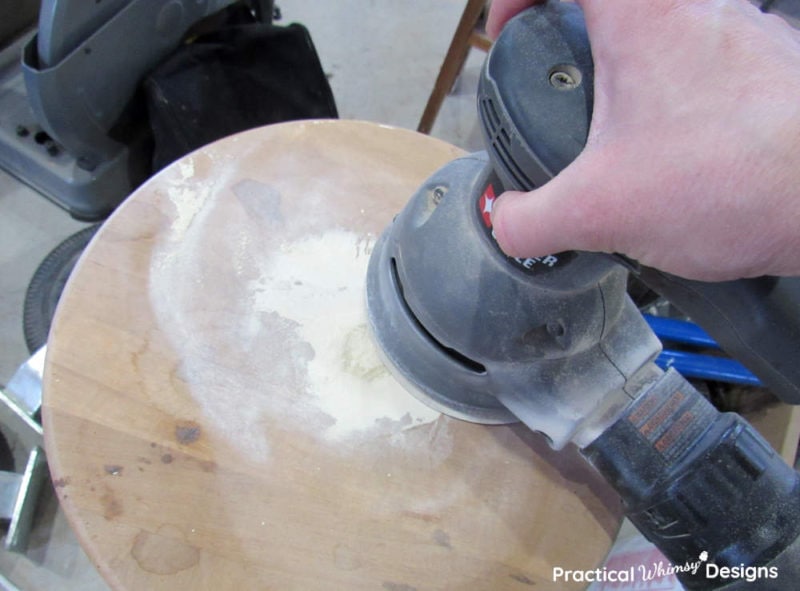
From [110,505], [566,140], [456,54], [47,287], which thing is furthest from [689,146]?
[47,287]

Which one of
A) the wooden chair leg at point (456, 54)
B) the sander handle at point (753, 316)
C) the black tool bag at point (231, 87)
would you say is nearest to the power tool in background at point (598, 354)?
the sander handle at point (753, 316)

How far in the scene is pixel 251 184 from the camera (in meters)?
0.68

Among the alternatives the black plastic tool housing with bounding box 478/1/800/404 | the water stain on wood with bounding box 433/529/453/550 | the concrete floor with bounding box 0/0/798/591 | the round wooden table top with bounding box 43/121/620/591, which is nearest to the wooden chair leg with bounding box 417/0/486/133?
the concrete floor with bounding box 0/0/798/591

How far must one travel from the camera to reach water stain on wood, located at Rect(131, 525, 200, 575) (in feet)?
1.62

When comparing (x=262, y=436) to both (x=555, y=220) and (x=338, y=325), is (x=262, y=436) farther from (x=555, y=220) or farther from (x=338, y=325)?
(x=555, y=220)

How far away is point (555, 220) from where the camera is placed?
1.17 feet

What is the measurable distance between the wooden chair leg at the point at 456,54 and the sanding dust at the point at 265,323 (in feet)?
2.25

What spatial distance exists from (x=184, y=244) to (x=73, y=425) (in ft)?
0.64

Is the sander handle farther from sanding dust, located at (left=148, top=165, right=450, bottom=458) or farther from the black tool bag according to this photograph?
the black tool bag

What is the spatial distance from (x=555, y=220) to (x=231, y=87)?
84 centimetres

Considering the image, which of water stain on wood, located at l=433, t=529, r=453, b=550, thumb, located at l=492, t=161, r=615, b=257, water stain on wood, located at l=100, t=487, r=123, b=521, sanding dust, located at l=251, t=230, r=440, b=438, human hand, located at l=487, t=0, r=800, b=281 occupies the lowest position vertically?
water stain on wood, located at l=433, t=529, r=453, b=550

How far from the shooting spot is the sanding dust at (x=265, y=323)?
22.5 inches

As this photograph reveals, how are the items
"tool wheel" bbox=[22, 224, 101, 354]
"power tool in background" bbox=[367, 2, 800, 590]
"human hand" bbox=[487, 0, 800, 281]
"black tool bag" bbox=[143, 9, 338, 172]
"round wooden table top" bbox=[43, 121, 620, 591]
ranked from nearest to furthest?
"human hand" bbox=[487, 0, 800, 281] < "power tool in background" bbox=[367, 2, 800, 590] < "round wooden table top" bbox=[43, 121, 620, 591] < "black tool bag" bbox=[143, 9, 338, 172] < "tool wheel" bbox=[22, 224, 101, 354]

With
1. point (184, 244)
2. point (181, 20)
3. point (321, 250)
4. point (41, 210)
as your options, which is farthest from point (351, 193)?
point (41, 210)
